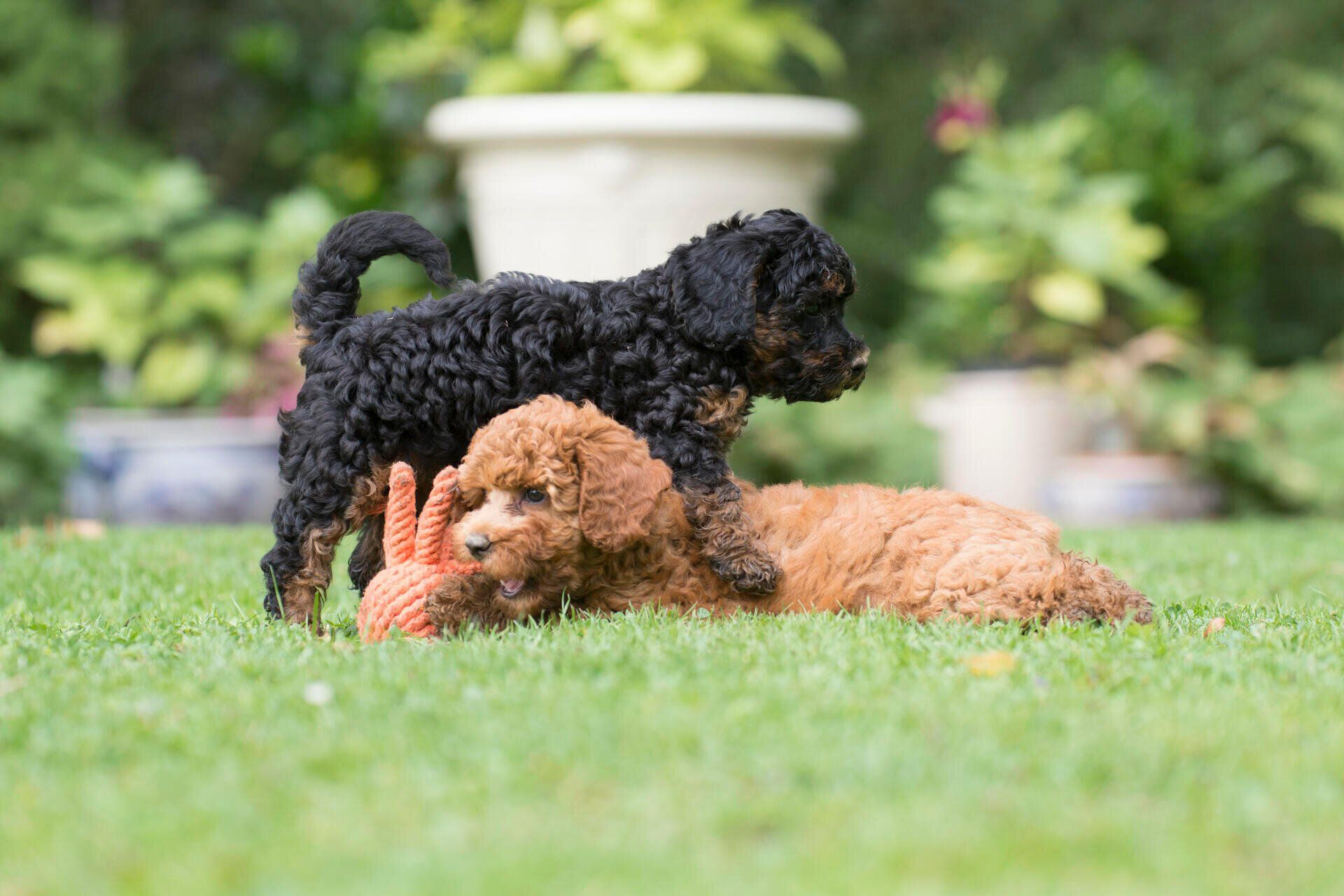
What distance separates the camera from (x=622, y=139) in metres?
9.02

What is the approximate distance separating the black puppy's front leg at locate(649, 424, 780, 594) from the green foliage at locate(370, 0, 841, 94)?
18.4 ft

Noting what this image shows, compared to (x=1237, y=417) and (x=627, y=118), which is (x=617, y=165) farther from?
(x=1237, y=417)

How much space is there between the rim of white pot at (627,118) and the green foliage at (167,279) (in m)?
1.80

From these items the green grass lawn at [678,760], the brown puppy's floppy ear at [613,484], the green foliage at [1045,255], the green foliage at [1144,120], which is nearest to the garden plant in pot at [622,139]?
the green foliage at [1045,255]

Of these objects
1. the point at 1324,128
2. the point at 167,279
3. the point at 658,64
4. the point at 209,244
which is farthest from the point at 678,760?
the point at 1324,128

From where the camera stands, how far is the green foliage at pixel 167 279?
10.2m

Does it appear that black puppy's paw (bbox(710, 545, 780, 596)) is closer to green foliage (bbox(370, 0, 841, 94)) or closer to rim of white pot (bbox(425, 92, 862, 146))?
rim of white pot (bbox(425, 92, 862, 146))

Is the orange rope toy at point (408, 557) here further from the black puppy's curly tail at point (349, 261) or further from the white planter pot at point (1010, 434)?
the white planter pot at point (1010, 434)

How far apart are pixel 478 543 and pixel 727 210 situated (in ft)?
19.4

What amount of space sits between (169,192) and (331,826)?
8859mm

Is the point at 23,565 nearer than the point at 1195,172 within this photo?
Yes

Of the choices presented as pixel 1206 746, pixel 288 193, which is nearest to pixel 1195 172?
pixel 288 193

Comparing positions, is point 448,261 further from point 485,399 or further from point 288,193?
point 288,193

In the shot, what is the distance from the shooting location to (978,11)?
1289cm
